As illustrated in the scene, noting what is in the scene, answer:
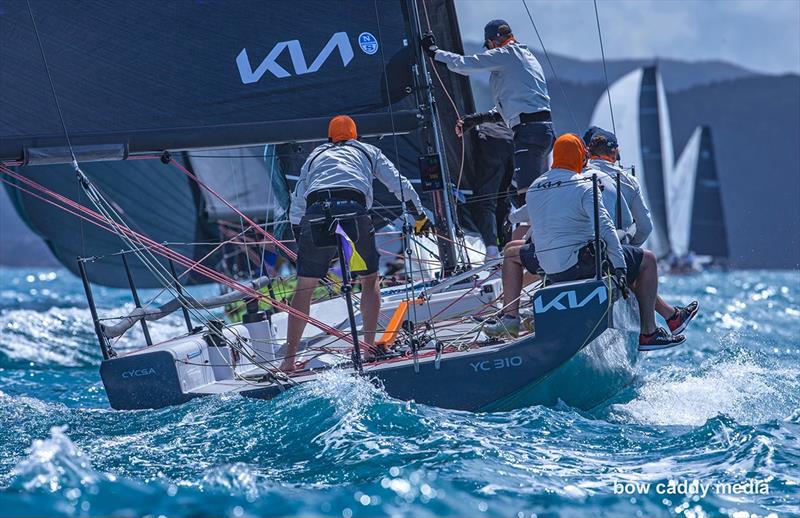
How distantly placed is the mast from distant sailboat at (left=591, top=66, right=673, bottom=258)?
22.9 m

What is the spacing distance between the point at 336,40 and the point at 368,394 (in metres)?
2.35

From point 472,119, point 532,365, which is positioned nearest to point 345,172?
point 532,365

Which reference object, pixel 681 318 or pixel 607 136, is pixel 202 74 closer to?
pixel 607 136

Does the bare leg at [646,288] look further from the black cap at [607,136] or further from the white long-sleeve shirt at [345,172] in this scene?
the white long-sleeve shirt at [345,172]

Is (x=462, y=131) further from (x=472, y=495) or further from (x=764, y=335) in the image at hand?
(x=764, y=335)

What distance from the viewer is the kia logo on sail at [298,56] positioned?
5949 millimetres

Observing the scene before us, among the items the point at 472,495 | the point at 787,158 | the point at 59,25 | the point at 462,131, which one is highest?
the point at 59,25

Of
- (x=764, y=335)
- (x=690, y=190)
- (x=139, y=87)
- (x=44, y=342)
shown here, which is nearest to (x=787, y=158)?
(x=690, y=190)

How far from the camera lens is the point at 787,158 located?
4503 centimetres

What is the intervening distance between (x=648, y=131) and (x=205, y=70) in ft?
81.1

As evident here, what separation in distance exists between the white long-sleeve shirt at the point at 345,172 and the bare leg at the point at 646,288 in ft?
3.90

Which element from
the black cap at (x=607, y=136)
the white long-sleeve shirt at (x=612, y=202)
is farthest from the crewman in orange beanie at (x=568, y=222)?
the black cap at (x=607, y=136)

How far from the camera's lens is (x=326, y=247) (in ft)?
17.0

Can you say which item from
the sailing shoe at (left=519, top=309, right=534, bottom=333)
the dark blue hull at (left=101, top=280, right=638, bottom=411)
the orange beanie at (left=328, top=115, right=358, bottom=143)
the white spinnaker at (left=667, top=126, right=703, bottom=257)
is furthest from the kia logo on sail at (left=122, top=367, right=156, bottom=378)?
the white spinnaker at (left=667, top=126, right=703, bottom=257)
